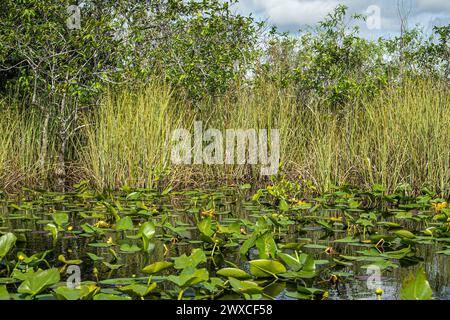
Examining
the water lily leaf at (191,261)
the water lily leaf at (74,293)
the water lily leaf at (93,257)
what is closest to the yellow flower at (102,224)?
the water lily leaf at (93,257)

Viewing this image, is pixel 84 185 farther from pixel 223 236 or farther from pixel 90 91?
pixel 223 236

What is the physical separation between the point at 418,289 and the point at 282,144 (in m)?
4.77

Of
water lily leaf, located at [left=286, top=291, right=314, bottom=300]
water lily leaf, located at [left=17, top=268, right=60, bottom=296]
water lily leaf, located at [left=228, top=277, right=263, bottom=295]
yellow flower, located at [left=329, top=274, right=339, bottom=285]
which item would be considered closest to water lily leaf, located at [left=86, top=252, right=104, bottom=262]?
water lily leaf, located at [left=17, top=268, right=60, bottom=296]

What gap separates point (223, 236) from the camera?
3.64 metres

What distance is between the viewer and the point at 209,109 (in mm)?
7848

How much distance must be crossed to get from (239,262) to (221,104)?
480cm

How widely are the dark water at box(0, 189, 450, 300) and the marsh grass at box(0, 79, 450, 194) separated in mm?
825

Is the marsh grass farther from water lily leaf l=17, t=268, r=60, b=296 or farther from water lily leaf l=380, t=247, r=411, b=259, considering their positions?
water lily leaf l=17, t=268, r=60, b=296

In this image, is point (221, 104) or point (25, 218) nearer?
point (25, 218)

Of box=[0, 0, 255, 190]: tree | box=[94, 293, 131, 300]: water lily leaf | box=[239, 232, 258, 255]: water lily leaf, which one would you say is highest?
box=[0, 0, 255, 190]: tree

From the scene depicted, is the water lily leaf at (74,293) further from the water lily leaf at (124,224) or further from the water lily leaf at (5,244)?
the water lily leaf at (124,224)

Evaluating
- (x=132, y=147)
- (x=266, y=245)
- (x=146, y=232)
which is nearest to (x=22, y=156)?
(x=132, y=147)

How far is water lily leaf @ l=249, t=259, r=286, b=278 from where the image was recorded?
8.36ft
